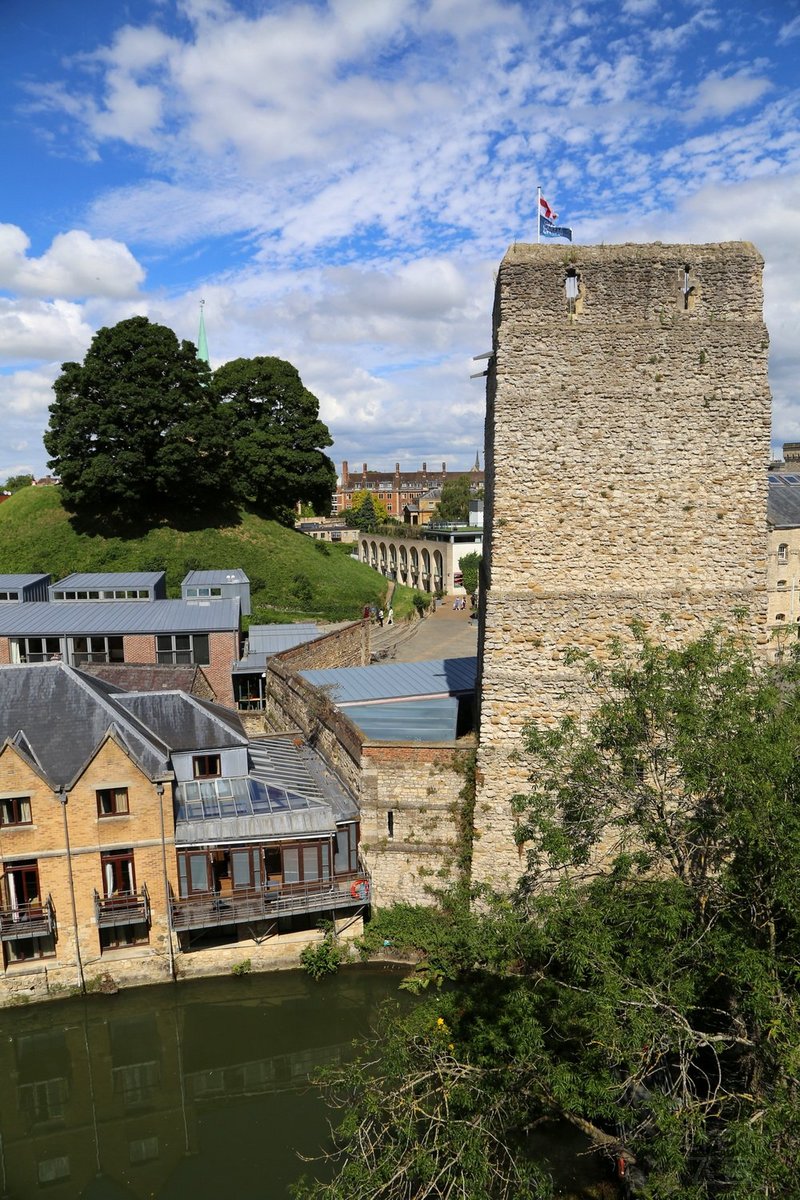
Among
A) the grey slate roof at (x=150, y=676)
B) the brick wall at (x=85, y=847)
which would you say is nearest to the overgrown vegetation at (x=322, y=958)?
the brick wall at (x=85, y=847)

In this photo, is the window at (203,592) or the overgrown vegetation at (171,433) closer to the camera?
the window at (203,592)

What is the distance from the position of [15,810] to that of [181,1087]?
6274 millimetres

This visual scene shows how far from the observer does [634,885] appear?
36.5 ft

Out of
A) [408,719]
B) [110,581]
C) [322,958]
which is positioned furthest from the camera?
[110,581]

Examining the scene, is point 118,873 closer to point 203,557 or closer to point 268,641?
point 268,641

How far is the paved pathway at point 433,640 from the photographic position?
133 feet

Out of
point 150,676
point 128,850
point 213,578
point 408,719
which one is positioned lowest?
point 128,850

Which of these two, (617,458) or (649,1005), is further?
(617,458)

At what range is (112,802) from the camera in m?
15.8

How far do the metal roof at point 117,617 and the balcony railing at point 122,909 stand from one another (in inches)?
514

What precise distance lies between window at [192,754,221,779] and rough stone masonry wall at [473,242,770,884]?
6979mm

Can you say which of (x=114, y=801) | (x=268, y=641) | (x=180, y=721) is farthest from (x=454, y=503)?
(x=114, y=801)

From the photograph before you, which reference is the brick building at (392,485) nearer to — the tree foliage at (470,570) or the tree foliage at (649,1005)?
the tree foliage at (470,570)

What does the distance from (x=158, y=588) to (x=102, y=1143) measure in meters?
24.6
